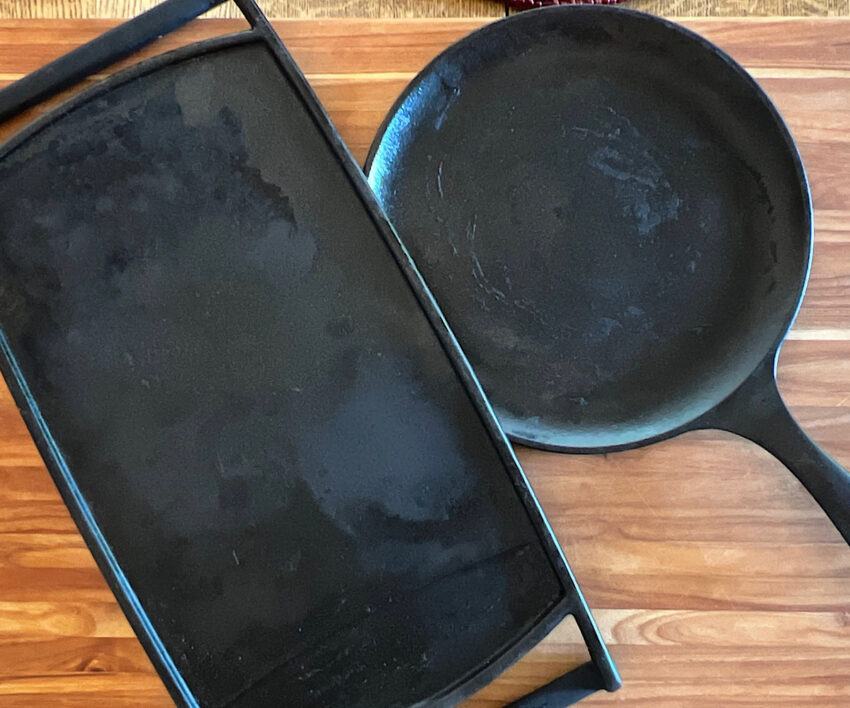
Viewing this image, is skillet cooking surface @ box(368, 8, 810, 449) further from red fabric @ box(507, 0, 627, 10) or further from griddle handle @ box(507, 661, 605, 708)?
griddle handle @ box(507, 661, 605, 708)

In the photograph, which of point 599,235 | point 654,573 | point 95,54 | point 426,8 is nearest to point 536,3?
point 426,8

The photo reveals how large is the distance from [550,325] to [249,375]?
9.0 inches

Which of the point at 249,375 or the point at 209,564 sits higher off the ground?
the point at 249,375

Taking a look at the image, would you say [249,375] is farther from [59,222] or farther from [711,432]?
[711,432]

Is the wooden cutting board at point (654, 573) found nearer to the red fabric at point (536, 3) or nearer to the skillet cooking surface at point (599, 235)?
the skillet cooking surface at point (599, 235)

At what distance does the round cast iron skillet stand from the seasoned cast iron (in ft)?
0.32

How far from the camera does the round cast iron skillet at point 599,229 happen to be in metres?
0.53

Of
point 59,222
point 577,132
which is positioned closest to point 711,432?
point 577,132

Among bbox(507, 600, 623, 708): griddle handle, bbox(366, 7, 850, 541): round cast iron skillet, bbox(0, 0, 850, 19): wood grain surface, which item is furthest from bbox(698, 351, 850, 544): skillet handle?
bbox(0, 0, 850, 19): wood grain surface

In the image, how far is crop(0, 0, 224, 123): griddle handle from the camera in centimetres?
48

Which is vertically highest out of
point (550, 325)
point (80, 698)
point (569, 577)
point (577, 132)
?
point (577, 132)

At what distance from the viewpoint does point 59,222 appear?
44 centimetres

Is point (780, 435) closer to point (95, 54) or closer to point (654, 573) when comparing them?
point (654, 573)

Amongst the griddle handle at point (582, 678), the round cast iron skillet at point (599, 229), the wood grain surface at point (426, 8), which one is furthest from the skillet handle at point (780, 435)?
the wood grain surface at point (426, 8)
